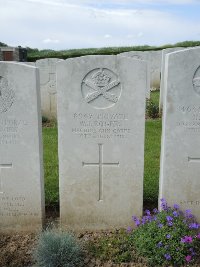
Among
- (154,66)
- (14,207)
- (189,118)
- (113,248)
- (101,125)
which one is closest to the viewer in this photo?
(113,248)

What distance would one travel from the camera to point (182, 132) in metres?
4.00

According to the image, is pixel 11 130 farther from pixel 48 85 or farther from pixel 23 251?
pixel 48 85

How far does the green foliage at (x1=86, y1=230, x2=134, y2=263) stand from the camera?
12.2 feet

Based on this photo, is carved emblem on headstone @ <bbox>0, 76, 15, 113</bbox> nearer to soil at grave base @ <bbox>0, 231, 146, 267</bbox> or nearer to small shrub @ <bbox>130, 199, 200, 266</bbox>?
soil at grave base @ <bbox>0, 231, 146, 267</bbox>

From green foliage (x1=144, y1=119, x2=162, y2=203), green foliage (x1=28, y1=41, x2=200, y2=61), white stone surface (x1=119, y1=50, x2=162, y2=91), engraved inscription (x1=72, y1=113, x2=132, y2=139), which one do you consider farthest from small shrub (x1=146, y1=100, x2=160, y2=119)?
green foliage (x1=28, y1=41, x2=200, y2=61)

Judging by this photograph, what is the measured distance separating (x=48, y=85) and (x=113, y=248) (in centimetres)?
642

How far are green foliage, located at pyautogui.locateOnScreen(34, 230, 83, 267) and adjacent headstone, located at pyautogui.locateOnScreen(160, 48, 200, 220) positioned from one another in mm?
1292

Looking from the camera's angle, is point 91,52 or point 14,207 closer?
point 14,207

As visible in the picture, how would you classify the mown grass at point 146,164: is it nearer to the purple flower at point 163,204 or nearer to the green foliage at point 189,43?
the purple flower at point 163,204

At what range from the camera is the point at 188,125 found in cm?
399

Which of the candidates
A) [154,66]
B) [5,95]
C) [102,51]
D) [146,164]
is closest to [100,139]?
[5,95]

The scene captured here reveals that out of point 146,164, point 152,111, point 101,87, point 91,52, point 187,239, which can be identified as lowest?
point 187,239

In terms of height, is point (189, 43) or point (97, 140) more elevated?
point (189, 43)

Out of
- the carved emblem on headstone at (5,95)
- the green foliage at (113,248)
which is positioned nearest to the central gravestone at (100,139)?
the green foliage at (113,248)
